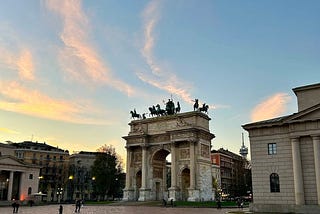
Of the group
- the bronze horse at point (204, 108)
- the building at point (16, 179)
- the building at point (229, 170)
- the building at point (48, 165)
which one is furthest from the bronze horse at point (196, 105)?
the building at point (48, 165)

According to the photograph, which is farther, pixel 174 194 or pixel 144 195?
pixel 144 195

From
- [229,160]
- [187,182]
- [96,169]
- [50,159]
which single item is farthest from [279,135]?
[229,160]

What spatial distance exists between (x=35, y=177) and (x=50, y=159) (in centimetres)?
3090

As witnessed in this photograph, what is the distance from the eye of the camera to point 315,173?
111ft

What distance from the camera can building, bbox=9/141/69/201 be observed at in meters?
101

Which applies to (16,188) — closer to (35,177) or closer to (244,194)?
(35,177)

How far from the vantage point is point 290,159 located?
35.6 meters

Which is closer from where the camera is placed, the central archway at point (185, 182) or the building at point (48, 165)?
the central archway at point (185, 182)

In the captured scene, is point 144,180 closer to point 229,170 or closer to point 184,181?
point 184,181

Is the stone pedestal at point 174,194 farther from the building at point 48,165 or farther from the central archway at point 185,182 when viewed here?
the building at point 48,165

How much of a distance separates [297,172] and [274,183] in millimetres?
2784

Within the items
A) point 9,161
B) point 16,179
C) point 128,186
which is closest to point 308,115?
point 128,186

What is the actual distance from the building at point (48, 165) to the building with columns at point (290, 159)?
75058 mm

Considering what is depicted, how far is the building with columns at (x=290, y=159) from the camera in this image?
34.0 metres
